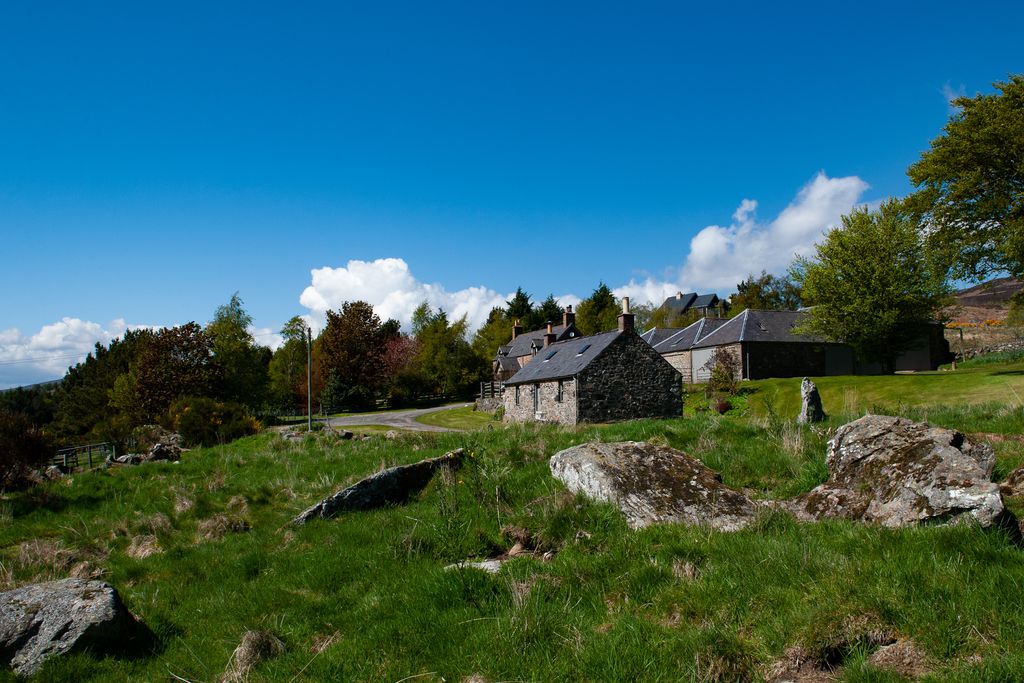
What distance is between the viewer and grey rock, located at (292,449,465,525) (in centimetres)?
998

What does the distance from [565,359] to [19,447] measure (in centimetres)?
2794

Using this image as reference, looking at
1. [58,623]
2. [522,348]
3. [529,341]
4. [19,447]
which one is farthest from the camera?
[522,348]

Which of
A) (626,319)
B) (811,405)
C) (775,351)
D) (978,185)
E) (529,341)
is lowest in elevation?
(811,405)

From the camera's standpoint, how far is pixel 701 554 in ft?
19.2

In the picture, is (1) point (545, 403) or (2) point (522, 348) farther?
(2) point (522, 348)

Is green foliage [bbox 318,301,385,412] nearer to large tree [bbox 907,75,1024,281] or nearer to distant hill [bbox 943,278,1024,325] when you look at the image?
large tree [bbox 907,75,1024,281]

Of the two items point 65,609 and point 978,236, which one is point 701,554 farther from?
point 978,236

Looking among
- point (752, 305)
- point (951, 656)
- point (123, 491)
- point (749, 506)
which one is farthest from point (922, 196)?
point (752, 305)

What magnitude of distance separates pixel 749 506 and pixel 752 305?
3284 inches

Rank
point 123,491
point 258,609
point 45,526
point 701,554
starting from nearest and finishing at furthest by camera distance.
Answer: point 701,554 → point 258,609 → point 45,526 → point 123,491

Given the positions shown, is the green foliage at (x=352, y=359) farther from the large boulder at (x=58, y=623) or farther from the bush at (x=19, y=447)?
the large boulder at (x=58, y=623)

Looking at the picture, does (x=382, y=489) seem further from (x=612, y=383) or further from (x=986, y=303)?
(x=986, y=303)

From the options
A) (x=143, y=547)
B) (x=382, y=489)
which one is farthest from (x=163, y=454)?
(x=382, y=489)

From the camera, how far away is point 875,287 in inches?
1625
